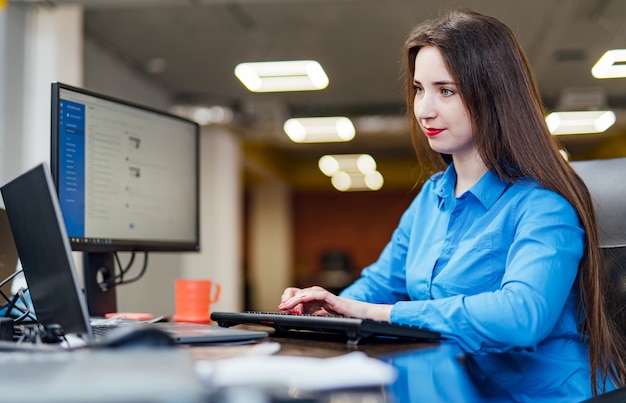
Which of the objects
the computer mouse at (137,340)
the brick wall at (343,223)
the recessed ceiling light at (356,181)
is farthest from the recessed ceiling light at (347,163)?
the computer mouse at (137,340)

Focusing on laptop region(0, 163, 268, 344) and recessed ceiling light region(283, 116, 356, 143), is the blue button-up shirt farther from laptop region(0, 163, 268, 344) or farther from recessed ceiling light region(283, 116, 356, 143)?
recessed ceiling light region(283, 116, 356, 143)

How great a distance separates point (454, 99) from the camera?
141cm

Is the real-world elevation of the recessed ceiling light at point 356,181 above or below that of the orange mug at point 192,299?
above

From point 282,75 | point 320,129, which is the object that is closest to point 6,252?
point 282,75

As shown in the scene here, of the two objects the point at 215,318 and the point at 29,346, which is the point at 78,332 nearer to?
the point at 29,346

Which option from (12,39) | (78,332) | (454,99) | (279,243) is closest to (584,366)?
(454,99)

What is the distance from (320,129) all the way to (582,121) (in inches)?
122

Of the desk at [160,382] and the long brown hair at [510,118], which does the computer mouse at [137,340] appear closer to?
the desk at [160,382]

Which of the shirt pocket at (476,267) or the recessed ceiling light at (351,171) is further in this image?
the recessed ceiling light at (351,171)

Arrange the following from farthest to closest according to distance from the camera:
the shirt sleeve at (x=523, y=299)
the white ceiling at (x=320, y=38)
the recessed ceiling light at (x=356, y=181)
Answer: the recessed ceiling light at (x=356, y=181), the white ceiling at (x=320, y=38), the shirt sleeve at (x=523, y=299)

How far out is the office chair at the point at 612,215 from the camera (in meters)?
1.43

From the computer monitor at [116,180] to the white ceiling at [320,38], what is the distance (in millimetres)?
2336

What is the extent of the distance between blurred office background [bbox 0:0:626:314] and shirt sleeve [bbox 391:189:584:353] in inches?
27.1

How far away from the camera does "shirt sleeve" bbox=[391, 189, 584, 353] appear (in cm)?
111
